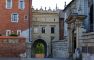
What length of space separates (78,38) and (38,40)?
143 ft

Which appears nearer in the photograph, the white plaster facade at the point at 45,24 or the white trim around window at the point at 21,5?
the white trim around window at the point at 21,5

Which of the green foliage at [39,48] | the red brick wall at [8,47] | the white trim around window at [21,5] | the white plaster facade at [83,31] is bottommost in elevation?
the green foliage at [39,48]

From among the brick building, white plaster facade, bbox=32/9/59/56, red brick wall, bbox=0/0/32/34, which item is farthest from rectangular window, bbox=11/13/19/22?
white plaster facade, bbox=32/9/59/56

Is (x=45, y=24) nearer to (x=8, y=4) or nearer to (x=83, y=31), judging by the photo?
(x=8, y=4)

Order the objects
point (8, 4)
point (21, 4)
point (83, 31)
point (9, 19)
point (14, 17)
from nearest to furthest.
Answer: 1. point (83, 31)
2. point (9, 19)
3. point (14, 17)
4. point (8, 4)
5. point (21, 4)

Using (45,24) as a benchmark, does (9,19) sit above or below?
above

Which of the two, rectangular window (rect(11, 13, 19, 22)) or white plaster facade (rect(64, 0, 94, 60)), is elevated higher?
rectangular window (rect(11, 13, 19, 22))

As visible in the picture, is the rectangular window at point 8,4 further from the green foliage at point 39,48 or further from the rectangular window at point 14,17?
the green foliage at point 39,48

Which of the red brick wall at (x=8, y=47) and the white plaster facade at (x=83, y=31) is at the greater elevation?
the white plaster facade at (x=83, y=31)

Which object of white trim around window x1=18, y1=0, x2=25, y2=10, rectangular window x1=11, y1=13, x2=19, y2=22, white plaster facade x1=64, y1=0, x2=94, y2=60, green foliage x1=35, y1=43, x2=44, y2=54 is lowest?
green foliage x1=35, y1=43, x2=44, y2=54

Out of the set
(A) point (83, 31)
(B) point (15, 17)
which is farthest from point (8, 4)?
(A) point (83, 31)

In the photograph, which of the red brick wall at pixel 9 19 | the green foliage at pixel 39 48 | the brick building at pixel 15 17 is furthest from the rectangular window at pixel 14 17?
the green foliage at pixel 39 48

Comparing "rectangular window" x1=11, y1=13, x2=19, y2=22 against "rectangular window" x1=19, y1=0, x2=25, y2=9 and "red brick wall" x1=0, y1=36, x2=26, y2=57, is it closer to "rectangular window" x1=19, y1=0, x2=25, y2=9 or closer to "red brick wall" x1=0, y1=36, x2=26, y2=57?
"rectangular window" x1=19, y1=0, x2=25, y2=9

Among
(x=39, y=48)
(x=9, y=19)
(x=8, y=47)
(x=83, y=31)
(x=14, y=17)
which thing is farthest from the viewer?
(x=39, y=48)
